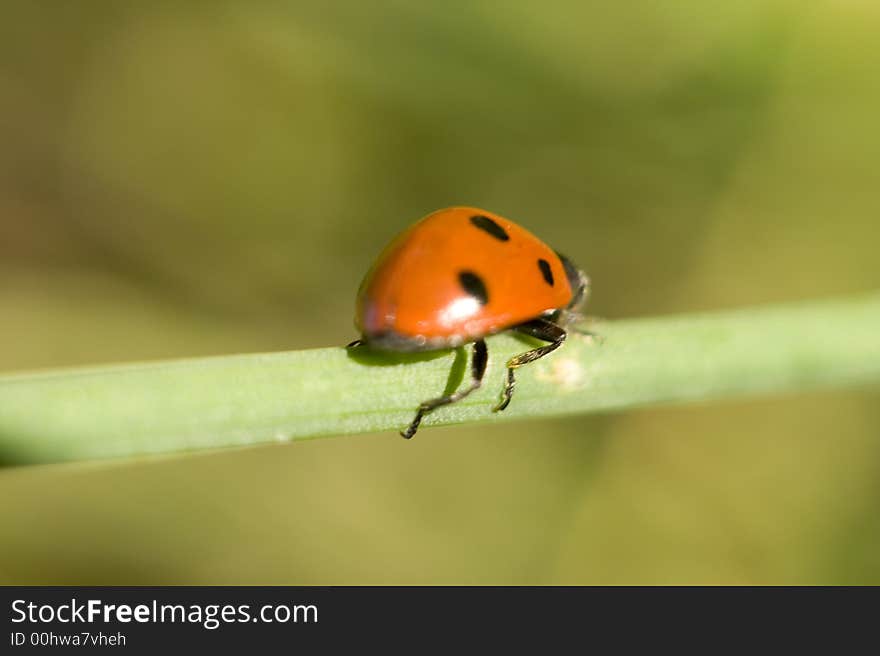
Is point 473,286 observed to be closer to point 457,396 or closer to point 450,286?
point 450,286

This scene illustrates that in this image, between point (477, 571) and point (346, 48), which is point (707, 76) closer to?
point (346, 48)

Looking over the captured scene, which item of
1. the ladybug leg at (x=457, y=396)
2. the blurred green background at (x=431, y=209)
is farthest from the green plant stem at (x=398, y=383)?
the blurred green background at (x=431, y=209)

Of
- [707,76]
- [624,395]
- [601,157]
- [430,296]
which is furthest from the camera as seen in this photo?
[601,157]

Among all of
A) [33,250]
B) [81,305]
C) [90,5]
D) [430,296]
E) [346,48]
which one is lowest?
[430,296]

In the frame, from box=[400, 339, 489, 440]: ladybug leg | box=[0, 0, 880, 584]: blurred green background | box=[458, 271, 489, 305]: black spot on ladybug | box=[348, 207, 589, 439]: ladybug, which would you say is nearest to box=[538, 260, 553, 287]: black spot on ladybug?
box=[348, 207, 589, 439]: ladybug

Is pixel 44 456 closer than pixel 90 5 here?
Yes

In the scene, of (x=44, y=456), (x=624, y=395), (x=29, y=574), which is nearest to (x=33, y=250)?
(x=29, y=574)
